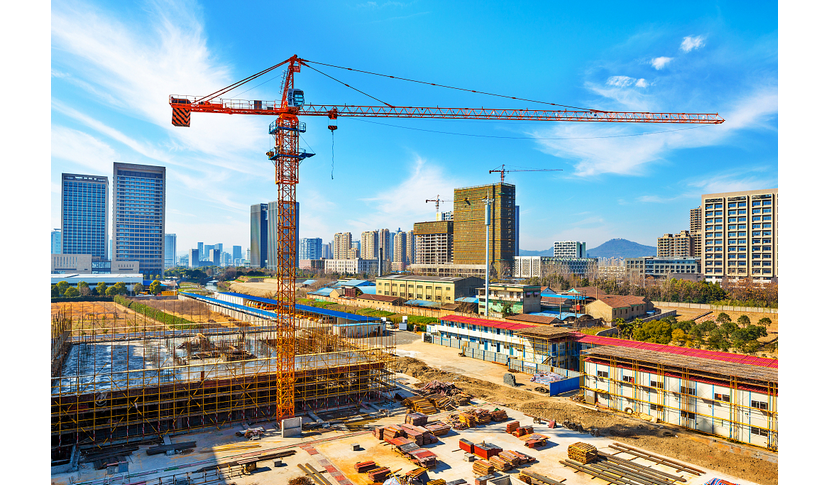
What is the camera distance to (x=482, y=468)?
18562mm

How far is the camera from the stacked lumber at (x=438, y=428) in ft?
75.1

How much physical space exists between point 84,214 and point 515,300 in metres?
141

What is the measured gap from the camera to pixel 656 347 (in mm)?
28094

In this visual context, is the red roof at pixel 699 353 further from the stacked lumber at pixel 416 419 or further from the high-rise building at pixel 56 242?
the high-rise building at pixel 56 242

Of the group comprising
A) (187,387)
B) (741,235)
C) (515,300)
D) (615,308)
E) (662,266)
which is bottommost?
(615,308)

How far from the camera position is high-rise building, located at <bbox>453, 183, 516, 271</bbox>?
416ft

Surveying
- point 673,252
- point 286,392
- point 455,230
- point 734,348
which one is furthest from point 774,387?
point 673,252

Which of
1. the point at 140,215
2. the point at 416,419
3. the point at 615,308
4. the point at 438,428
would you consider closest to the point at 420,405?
the point at 416,419

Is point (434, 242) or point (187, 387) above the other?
point (434, 242)

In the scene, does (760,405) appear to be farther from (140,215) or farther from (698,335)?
(140,215)

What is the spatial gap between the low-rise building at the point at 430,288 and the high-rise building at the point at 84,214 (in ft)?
357

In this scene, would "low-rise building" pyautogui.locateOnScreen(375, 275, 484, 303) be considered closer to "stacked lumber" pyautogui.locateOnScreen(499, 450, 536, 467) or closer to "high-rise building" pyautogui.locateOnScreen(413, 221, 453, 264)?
"stacked lumber" pyautogui.locateOnScreen(499, 450, 536, 467)

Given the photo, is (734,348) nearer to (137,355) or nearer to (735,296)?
(735,296)

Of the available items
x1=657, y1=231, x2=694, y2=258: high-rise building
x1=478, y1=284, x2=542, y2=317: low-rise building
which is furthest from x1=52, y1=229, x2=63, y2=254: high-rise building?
x1=657, y1=231, x2=694, y2=258: high-rise building
